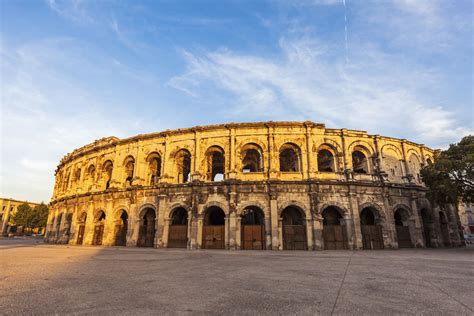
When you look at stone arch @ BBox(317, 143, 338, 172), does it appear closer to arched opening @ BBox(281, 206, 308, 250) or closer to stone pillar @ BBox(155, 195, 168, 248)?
arched opening @ BBox(281, 206, 308, 250)

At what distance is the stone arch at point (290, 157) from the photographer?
1852cm

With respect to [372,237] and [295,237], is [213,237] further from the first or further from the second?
[372,237]

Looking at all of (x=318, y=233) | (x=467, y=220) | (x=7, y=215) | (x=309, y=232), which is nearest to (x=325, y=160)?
(x=318, y=233)

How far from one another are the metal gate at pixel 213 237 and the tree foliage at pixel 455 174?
15.0 m

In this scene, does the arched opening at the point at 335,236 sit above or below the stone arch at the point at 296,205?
below

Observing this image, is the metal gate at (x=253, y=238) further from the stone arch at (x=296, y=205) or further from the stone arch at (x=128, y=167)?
the stone arch at (x=128, y=167)

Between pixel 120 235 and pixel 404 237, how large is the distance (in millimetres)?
23458

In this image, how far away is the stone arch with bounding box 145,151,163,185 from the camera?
68.4 feet

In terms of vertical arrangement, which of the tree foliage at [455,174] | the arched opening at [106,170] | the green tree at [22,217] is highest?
the arched opening at [106,170]

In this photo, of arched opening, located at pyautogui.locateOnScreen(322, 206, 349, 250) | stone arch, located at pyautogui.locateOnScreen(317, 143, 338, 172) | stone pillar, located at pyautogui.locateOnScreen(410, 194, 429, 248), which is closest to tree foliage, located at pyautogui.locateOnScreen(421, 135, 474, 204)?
stone pillar, located at pyautogui.locateOnScreen(410, 194, 429, 248)

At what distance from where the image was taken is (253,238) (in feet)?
54.2

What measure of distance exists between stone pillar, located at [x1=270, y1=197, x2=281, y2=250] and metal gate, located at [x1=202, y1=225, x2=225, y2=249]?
3642 mm

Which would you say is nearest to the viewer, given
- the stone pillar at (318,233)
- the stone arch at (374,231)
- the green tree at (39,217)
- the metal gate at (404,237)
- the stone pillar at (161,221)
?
the stone pillar at (318,233)

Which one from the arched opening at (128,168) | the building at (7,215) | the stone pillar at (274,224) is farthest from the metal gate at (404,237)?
the building at (7,215)
